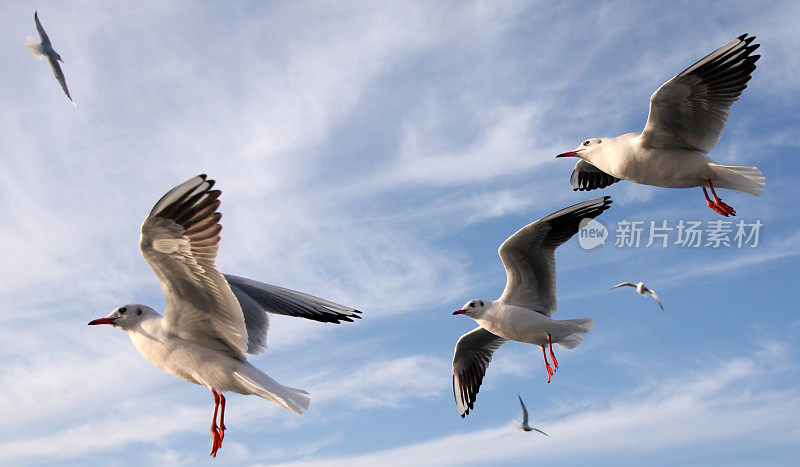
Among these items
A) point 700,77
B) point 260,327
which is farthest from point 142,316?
point 700,77

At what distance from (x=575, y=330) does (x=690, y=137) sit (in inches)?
108

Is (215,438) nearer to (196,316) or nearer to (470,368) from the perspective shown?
(196,316)

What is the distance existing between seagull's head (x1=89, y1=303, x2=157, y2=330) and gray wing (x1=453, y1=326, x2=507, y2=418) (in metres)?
5.12

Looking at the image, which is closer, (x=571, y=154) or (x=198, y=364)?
(x=198, y=364)

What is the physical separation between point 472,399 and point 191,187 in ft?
21.9

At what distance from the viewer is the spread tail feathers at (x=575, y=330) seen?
31.4 feet

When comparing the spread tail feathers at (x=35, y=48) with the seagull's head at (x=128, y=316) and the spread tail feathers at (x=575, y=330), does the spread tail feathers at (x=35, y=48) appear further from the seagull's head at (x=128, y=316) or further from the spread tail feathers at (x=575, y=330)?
the spread tail feathers at (x=575, y=330)

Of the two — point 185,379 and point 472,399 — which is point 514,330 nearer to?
point 472,399

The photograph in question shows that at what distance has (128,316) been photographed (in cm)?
713

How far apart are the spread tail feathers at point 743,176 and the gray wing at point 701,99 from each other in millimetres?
292

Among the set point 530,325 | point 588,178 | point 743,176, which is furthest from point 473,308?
point 743,176

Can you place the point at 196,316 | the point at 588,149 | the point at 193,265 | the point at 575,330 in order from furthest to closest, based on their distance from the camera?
the point at 575,330 < the point at 588,149 < the point at 196,316 < the point at 193,265

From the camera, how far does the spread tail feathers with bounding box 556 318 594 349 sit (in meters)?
9.56

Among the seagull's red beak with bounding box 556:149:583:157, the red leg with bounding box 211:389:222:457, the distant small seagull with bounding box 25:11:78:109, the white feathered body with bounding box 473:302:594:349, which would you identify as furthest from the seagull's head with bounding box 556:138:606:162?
the distant small seagull with bounding box 25:11:78:109
